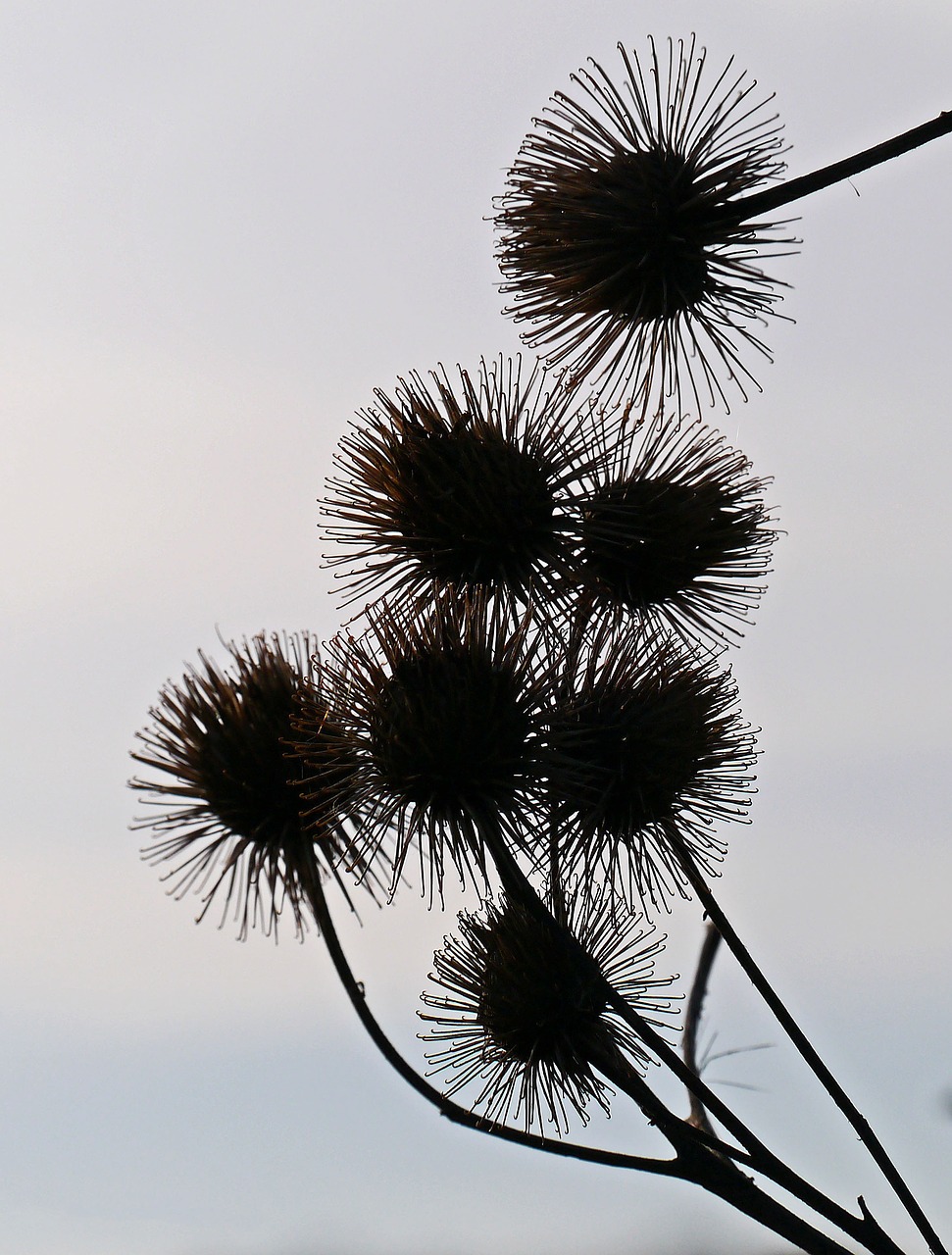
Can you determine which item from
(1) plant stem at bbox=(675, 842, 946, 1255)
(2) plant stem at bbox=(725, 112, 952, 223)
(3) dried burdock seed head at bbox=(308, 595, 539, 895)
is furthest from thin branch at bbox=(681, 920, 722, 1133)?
(2) plant stem at bbox=(725, 112, 952, 223)

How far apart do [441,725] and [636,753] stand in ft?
1.42

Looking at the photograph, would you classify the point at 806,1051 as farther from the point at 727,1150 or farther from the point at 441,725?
the point at 441,725

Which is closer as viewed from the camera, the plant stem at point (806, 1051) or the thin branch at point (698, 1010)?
the plant stem at point (806, 1051)

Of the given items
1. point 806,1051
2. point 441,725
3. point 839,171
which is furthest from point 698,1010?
point 839,171

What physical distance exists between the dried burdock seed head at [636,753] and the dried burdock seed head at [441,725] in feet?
0.31

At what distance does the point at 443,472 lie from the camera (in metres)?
2.63

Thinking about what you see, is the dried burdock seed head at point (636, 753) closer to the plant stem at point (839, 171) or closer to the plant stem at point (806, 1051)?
the plant stem at point (806, 1051)

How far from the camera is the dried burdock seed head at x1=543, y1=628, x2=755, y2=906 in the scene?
2682mm

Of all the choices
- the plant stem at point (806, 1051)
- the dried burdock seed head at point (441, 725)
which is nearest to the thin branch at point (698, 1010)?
the plant stem at point (806, 1051)

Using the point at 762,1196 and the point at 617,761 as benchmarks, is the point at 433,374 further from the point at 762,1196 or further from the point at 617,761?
the point at 762,1196

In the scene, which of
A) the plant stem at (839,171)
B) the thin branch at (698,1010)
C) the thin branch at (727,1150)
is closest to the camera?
the plant stem at (839,171)

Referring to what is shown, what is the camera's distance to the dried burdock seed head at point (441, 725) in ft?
8.30

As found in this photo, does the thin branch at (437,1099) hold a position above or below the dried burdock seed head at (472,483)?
below

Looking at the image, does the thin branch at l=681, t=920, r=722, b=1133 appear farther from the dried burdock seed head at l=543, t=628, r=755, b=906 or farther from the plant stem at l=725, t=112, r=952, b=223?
the plant stem at l=725, t=112, r=952, b=223
